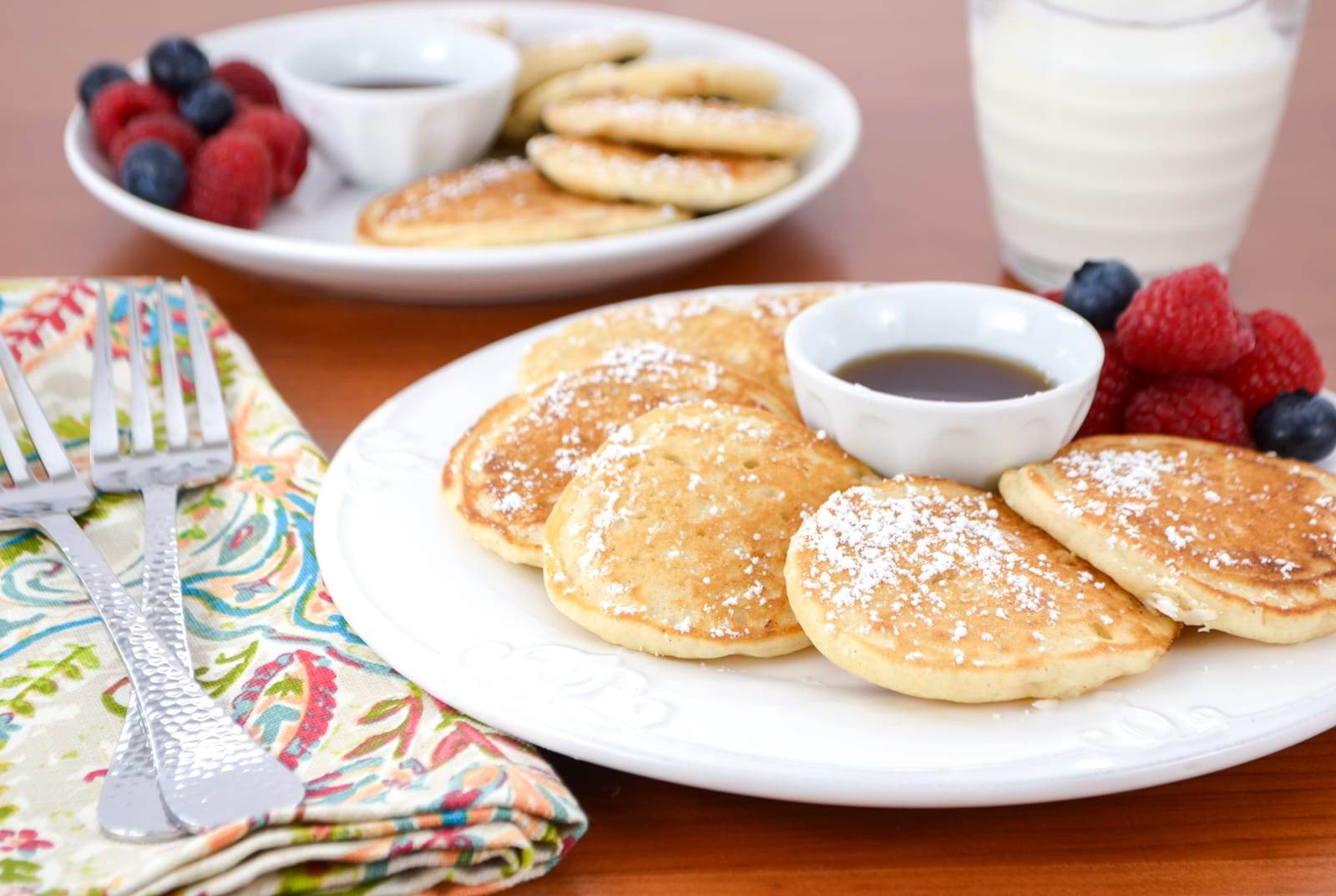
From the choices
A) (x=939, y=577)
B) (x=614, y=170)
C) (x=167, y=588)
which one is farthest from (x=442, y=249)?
(x=939, y=577)

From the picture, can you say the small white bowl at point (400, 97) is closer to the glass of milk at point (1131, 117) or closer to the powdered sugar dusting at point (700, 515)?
the glass of milk at point (1131, 117)

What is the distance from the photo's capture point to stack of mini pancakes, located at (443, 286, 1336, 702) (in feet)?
3.32

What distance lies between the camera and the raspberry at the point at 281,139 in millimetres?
2057

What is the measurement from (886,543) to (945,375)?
1.06 feet

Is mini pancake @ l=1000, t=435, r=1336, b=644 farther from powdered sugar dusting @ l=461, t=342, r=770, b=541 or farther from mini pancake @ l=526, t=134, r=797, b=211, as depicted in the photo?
mini pancake @ l=526, t=134, r=797, b=211

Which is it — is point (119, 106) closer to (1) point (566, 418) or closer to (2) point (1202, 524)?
(1) point (566, 418)

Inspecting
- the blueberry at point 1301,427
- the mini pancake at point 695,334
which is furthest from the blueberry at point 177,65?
the blueberry at point 1301,427

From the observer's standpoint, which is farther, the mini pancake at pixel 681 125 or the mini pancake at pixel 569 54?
the mini pancake at pixel 569 54

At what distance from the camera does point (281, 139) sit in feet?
6.75

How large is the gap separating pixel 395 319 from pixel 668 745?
3.57ft

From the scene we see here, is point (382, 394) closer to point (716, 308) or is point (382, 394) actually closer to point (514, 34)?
point (716, 308)

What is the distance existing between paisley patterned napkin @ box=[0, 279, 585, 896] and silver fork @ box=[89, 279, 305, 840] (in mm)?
18

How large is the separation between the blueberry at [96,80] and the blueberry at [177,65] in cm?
7

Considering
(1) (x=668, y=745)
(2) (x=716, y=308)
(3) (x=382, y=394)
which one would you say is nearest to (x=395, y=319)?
(3) (x=382, y=394)
